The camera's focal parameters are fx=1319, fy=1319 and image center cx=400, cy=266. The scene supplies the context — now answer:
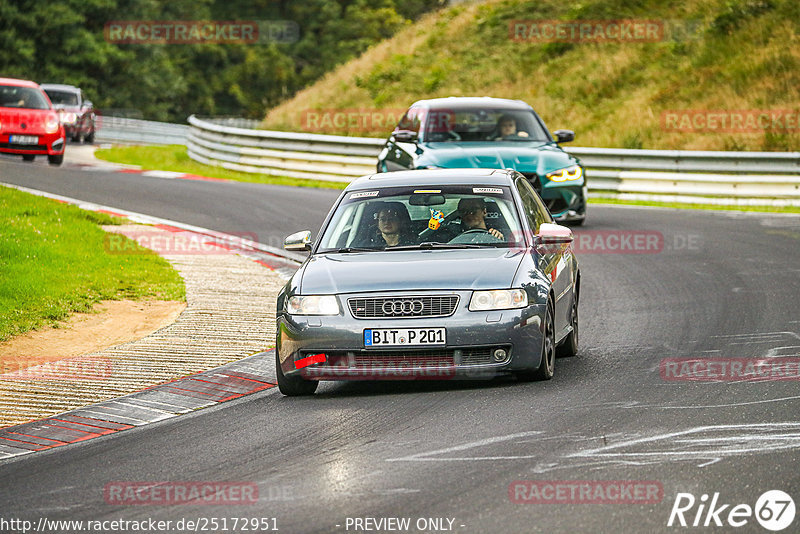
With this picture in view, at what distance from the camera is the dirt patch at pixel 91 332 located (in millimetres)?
10609

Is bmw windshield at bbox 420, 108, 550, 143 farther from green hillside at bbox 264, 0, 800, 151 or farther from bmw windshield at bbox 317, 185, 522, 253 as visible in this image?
green hillside at bbox 264, 0, 800, 151

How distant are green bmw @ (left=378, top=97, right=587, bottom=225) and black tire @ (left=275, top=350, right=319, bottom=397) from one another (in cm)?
818

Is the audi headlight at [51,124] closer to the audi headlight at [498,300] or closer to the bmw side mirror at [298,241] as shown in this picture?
the bmw side mirror at [298,241]

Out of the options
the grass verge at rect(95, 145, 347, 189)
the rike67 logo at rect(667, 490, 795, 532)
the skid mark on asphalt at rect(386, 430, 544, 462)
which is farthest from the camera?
the grass verge at rect(95, 145, 347, 189)

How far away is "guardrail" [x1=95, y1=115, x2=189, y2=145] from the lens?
155 ft

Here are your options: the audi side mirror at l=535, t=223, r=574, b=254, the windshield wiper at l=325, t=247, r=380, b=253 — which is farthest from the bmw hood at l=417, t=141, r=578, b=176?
the windshield wiper at l=325, t=247, r=380, b=253

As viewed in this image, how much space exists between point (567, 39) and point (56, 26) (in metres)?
29.7

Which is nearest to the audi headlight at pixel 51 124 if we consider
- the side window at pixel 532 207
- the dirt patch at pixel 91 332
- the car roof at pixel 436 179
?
the dirt patch at pixel 91 332

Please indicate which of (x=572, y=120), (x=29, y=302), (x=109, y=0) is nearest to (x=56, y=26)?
Answer: (x=109, y=0)

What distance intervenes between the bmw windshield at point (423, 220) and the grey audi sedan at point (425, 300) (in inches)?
0.4

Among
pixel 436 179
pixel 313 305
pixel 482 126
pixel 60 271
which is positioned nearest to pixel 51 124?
pixel 482 126

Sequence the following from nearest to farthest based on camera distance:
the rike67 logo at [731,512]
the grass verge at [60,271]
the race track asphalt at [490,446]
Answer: the rike67 logo at [731,512], the race track asphalt at [490,446], the grass verge at [60,271]

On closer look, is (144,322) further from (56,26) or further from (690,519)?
(56,26)

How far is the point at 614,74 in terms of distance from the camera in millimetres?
34281
